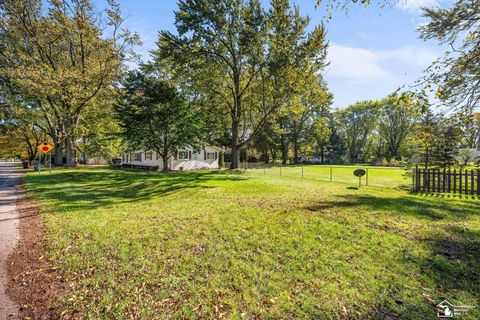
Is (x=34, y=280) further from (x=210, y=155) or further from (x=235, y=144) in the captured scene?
(x=210, y=155)

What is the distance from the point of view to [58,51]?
2438 cm

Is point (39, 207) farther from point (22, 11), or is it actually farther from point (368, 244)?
point (22, 11)

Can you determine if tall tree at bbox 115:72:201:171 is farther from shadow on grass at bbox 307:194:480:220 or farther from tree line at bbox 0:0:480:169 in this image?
shadow on grass at bbox 307:194:480:220

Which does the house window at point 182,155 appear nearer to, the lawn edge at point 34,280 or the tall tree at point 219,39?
the tall tree at point 219,39

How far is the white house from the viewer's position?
28.5 meters

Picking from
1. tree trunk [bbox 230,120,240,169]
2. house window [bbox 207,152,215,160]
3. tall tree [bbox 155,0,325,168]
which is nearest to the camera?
tall tree [bbox 155,0,325,168]

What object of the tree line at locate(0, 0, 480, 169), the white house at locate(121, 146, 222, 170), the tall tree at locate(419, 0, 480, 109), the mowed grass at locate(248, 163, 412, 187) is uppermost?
the tree line at locate(0, 0, 480, 169)

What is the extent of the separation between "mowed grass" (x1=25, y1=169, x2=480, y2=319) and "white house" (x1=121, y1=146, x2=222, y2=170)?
67.1ft

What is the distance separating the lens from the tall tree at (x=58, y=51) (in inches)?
813

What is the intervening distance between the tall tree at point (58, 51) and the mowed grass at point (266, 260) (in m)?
18.0

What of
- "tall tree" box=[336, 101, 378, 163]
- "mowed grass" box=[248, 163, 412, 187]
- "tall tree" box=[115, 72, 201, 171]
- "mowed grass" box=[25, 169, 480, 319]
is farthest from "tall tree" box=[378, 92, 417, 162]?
"mowed grass" box=[25, 169, 480, 319]

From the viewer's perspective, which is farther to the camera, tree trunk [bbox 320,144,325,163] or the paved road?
tree trunk [bbox 320,144,325,163]

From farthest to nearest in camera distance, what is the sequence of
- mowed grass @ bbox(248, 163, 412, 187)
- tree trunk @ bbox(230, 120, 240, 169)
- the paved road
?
1. tree trunk @ bbox(230, 120, 240, 169)
2. mowed grass @ bbox(248, 163, 412, 187)
3. the paved road

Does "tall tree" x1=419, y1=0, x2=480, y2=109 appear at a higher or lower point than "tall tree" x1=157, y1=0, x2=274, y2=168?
lower
